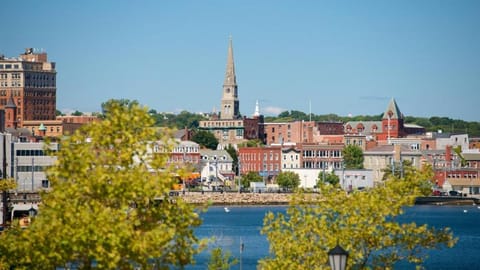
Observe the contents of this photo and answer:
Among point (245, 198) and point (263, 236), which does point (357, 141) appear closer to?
point (245, 198)

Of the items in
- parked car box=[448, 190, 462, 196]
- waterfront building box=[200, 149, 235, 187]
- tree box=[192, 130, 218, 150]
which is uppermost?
tree box=[192, 130, 218, 150]

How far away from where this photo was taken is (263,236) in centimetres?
8262

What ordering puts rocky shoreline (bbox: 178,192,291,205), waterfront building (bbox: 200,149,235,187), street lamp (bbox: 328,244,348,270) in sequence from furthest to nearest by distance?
waterfront building (bbox: 200,149,235,187)
rocky shoreline (bbox: 178,192,291,205)
street lamp (bbox: 328,244,348,270)

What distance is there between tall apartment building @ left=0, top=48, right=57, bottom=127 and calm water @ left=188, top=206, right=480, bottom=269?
67764mm

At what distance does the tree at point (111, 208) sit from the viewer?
20.8 meters

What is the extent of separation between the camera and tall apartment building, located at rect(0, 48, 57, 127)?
614ft

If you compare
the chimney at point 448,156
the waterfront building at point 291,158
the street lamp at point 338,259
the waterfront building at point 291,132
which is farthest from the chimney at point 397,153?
the street lamp at point 338,259

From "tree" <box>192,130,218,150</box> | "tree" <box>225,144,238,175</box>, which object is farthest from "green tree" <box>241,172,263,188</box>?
"tree" <box>192,130,218,150</box>

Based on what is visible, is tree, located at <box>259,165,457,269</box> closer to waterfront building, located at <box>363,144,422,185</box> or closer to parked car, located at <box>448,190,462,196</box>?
parked car, located at <box>448,190,462,196</box>

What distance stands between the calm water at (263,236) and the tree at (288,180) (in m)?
16.3

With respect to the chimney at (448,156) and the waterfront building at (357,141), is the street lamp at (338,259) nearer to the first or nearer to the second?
the chimney at (448,156)

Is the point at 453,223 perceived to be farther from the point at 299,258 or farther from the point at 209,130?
the point at 209,130

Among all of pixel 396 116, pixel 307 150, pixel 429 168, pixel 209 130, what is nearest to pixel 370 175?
pixel 307 150

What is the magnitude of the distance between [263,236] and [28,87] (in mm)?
111603
